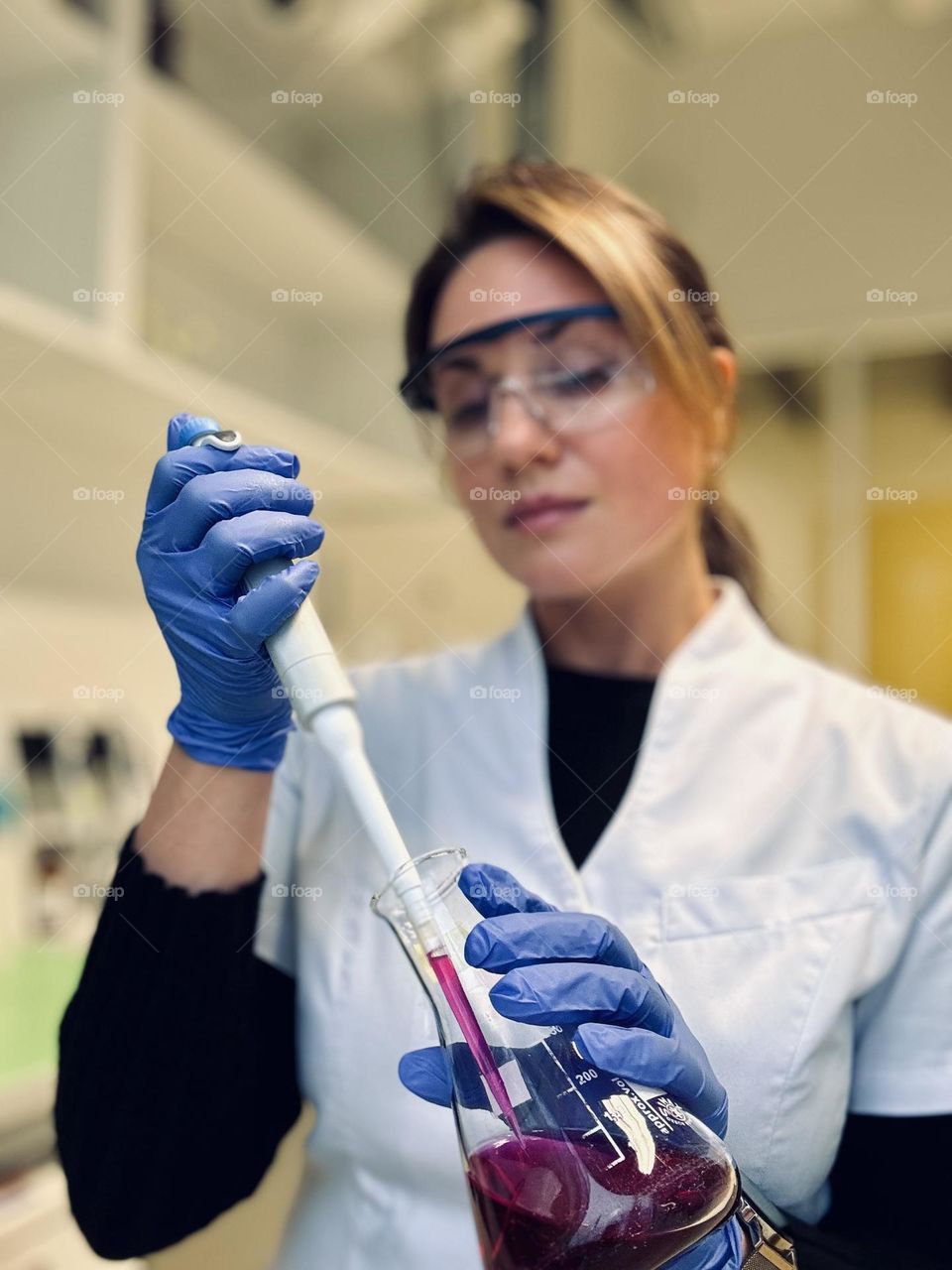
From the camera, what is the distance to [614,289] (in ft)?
3.45

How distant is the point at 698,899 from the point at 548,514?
15.8 inches

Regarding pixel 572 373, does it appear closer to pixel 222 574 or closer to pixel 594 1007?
pixel 222 574

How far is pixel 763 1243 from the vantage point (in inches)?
27.9

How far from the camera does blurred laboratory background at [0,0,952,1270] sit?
5.65 feet

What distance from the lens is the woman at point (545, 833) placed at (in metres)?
0.86

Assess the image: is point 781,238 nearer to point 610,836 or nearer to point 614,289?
point 614,289

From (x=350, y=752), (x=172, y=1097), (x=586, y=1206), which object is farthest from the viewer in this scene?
(x=172, y=1097)

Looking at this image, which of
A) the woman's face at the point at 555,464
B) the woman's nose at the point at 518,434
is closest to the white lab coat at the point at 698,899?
the woman's face at the point at 555,464

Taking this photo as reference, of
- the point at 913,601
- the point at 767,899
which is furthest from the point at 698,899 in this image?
the point at 913,601

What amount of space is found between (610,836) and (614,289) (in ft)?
1.76

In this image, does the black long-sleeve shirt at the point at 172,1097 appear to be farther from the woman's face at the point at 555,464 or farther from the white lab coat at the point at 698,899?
the woman's face at the point at 555,464

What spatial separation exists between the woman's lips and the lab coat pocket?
37 cm

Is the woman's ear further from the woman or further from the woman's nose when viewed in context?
the woman's nose

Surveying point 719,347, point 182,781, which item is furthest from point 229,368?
point 182,781
